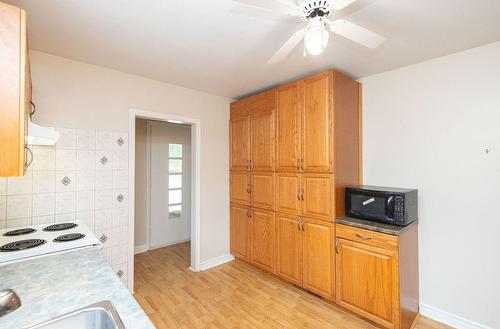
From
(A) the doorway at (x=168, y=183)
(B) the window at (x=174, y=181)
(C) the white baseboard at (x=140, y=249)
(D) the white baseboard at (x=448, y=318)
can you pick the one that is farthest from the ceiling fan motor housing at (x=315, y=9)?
(C) the white baseboard at (x=140, y=249)

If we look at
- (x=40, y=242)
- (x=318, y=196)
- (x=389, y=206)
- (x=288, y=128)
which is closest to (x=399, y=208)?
(x=389, y=206)

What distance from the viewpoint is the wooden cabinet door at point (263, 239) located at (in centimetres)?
287

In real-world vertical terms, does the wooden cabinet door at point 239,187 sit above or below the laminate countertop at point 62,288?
above

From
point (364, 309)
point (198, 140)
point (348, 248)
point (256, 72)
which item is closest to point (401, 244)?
point (348, 248)

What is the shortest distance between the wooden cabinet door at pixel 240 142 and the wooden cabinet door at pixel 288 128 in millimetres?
546

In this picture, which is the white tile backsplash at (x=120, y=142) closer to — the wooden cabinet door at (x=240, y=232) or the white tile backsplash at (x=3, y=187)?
the white tile backsplash at (x=3, y=187)

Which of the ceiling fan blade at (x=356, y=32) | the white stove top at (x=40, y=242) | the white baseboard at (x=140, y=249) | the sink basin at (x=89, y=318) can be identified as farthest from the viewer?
the white baseboard at (x=140, y=249)

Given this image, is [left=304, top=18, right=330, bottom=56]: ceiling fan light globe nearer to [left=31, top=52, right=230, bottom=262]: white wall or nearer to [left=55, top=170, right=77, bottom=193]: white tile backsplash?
[left=31, top=52, right=230, bottom=262]: white wall

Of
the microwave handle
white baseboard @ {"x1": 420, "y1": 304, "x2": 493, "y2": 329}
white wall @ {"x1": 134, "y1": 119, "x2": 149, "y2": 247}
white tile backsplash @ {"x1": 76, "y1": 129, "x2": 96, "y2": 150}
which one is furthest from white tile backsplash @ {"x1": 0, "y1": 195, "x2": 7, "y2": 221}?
white baseboard @ {"x1": 420, "y1": 304, "x2": 493, "y2": 329}

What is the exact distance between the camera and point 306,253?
2.49 m

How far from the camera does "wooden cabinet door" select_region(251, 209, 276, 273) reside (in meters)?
2.87

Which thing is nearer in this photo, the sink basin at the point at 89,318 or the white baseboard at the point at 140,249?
the sink basin at the point at 89,318

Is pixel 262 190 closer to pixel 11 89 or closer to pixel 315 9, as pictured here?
pixel 315 9

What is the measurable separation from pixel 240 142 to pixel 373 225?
1955mm
